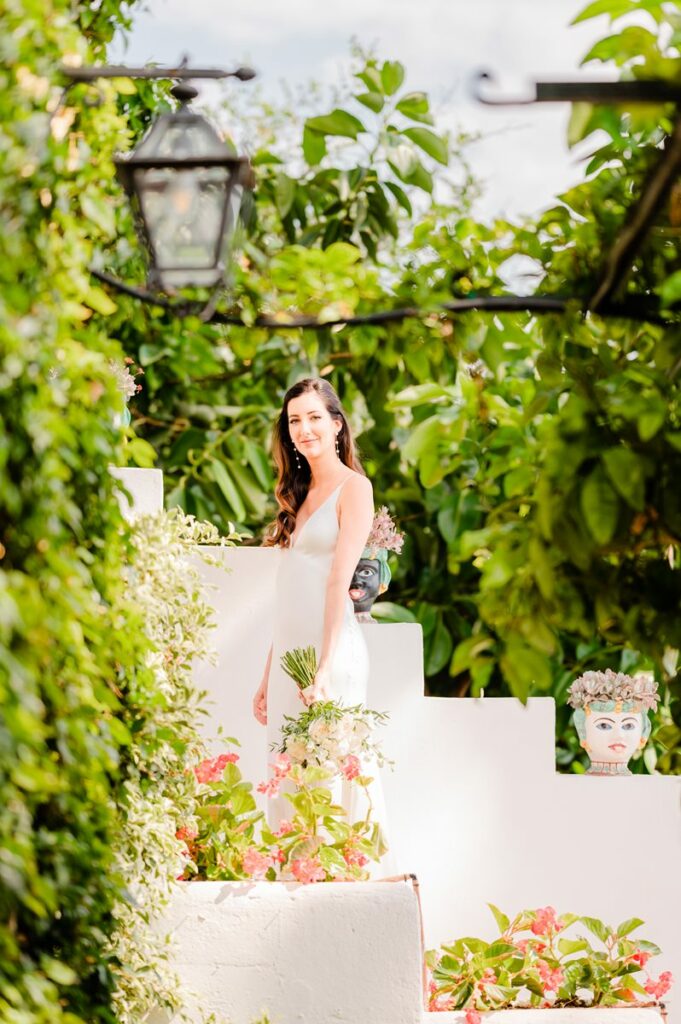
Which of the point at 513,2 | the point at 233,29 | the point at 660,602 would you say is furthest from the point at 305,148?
the point at 660,602

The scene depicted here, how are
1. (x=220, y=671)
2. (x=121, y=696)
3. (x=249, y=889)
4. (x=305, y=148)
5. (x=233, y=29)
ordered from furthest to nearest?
1. (x=233, y=29)
2. (x=305, y=148)
3. (x=220, y=671)
4. (x=249, y=889)
5. (x=121, y=696)

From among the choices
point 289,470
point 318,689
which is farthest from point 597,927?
point 289,470

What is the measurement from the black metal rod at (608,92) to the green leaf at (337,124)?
160 inches

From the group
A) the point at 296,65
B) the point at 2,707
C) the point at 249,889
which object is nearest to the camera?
the point at 2,707

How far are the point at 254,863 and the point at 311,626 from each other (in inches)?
44.8

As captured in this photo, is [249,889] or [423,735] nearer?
[249,889]

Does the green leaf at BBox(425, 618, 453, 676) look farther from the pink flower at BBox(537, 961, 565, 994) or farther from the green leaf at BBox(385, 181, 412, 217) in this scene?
the pink flower at BBox(537, 961, 565, 994)

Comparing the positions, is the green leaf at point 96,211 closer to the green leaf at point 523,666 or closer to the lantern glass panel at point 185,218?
the lantern glass panel at point 185,218

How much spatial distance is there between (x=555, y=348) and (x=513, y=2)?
164 inches

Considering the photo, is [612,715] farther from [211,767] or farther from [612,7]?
[612,7]

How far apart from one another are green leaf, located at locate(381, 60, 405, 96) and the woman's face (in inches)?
82.4

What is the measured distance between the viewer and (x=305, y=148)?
605 centimetres

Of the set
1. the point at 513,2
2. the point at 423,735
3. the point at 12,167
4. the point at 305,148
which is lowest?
the point at 423,735

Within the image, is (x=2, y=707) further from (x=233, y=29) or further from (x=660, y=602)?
(x=233, y=29)
